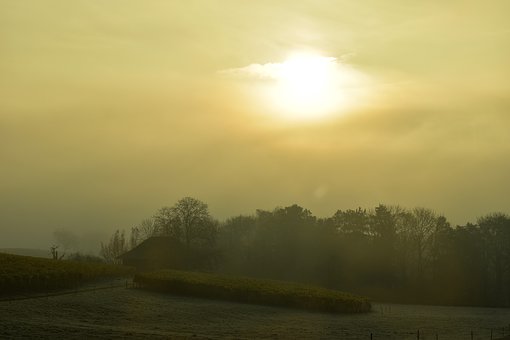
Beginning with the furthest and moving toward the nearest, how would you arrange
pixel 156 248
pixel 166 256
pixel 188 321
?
pixel 156 248 → pixel 166 256 → pixel 188 321

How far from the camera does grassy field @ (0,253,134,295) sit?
47750 mm

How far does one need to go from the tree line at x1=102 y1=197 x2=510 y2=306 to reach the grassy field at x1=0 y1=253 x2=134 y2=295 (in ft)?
130

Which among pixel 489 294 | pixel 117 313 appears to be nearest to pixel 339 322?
pixel 117 313

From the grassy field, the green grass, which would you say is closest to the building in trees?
the grassy field

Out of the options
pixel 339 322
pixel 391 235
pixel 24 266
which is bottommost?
pixel 339 322

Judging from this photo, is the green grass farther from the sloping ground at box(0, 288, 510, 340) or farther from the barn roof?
the barn roof

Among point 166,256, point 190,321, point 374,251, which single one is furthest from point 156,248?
point 190,321

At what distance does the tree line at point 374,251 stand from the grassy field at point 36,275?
39.7m

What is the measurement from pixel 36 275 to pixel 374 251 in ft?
206

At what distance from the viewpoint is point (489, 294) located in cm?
8962

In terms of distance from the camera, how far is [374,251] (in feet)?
330

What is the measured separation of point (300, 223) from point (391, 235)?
16.2 m

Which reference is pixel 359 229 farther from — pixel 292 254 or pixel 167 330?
pixel 167 330

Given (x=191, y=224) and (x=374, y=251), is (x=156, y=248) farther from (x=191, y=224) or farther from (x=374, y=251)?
(x=374, y=251)
